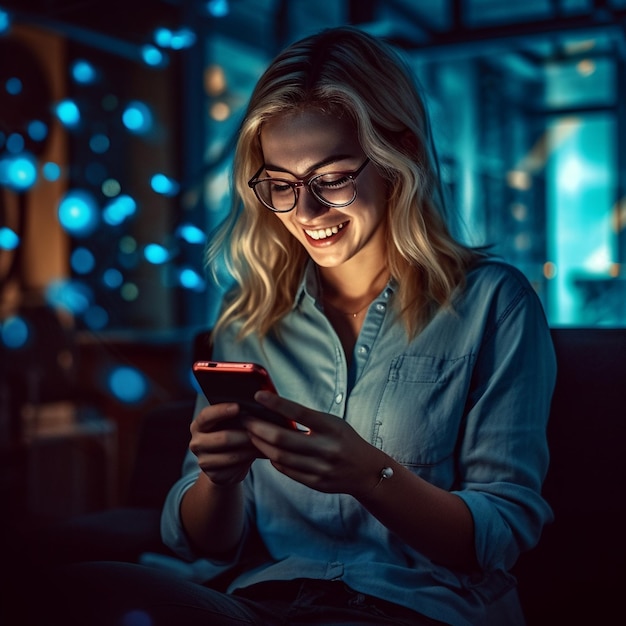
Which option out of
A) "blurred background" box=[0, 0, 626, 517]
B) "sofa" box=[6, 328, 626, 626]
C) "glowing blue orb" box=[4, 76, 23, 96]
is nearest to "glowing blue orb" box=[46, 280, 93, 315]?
"blurred background" box=[0, 0, 626, 517]

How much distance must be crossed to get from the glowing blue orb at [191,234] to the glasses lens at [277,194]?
2815 mm

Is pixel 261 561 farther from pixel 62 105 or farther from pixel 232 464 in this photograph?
pixel 62 105

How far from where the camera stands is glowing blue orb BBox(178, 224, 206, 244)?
4.09 meters

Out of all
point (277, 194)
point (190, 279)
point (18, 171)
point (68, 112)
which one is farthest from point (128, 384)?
point (277, 194)

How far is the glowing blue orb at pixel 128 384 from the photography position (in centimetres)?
426

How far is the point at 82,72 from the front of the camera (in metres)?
4.68

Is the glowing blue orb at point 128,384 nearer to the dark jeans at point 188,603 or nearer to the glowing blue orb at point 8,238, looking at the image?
the glowing blue orb at point 8,238

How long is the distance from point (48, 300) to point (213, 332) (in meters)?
3.59

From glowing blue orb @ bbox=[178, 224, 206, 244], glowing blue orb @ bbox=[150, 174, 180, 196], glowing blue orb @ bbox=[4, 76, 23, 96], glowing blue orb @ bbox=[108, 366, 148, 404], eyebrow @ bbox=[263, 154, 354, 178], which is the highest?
glowing blue orb @ bbox=[4, 76, 23, 96]

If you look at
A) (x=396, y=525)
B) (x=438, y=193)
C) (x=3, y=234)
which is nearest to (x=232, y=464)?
(x=396, y=525)

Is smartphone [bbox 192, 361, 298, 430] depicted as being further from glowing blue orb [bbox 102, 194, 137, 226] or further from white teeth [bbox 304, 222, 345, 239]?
glowing blue orb [bbox 102, 194, 137, 226]

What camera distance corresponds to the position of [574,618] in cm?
127

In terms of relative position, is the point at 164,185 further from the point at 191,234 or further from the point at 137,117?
the point at 137,117

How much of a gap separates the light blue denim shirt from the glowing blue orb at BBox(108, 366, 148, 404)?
121 inches
